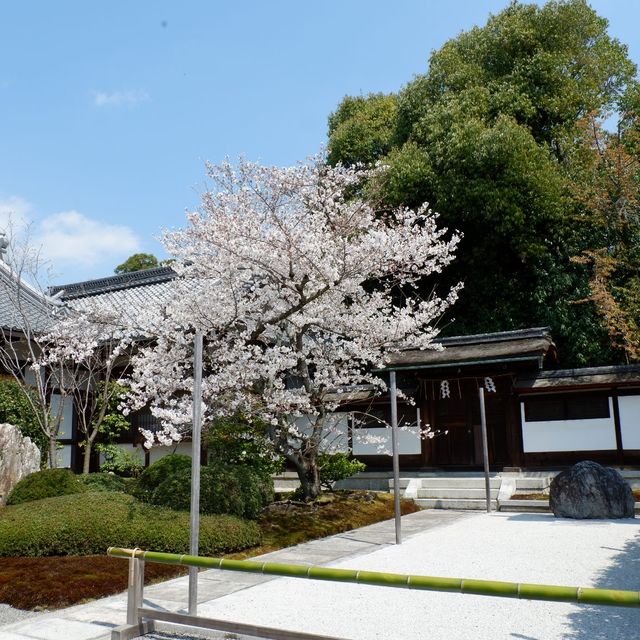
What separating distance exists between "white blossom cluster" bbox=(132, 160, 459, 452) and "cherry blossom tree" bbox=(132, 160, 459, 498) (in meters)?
0.02

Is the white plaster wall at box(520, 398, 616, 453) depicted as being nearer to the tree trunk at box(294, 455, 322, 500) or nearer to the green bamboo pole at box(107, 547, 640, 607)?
the tree trunk at box(294, 455, 322, 500)

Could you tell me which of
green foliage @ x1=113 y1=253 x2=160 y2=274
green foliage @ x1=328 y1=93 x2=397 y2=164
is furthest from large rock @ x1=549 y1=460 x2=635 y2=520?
green foliage @ x1=113 y1=253 x2=160 y2=274

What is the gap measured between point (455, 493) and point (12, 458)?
10.7 m

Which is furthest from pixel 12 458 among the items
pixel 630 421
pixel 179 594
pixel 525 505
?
pixel 630 421

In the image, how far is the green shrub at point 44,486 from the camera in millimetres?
10609

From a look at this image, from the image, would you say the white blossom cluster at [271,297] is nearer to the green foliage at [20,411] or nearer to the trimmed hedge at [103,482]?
the trimmed hedge at [103,482]

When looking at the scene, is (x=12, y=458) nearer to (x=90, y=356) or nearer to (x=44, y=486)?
(x=44, y=486)

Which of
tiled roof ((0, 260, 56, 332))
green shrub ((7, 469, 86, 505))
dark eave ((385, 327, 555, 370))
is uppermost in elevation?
tiled roof ((0, 260, 56, 332))

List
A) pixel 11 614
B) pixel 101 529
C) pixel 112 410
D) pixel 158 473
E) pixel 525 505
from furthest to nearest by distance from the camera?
pixel 112 410 < pixel 525 505 < pixel 158 473 < pixel 101 529 < pixel 11 614

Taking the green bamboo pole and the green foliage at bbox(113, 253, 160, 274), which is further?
the green foliage at bbox(113, 253, 160, 274)

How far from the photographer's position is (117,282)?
26.9 meters

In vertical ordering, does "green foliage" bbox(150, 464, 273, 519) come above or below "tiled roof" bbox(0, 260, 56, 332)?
below

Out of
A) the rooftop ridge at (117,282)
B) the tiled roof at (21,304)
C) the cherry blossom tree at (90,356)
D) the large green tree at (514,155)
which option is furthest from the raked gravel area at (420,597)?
the rooftop ridge at (117,282)

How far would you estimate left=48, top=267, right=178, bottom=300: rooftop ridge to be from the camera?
83.7 feet
